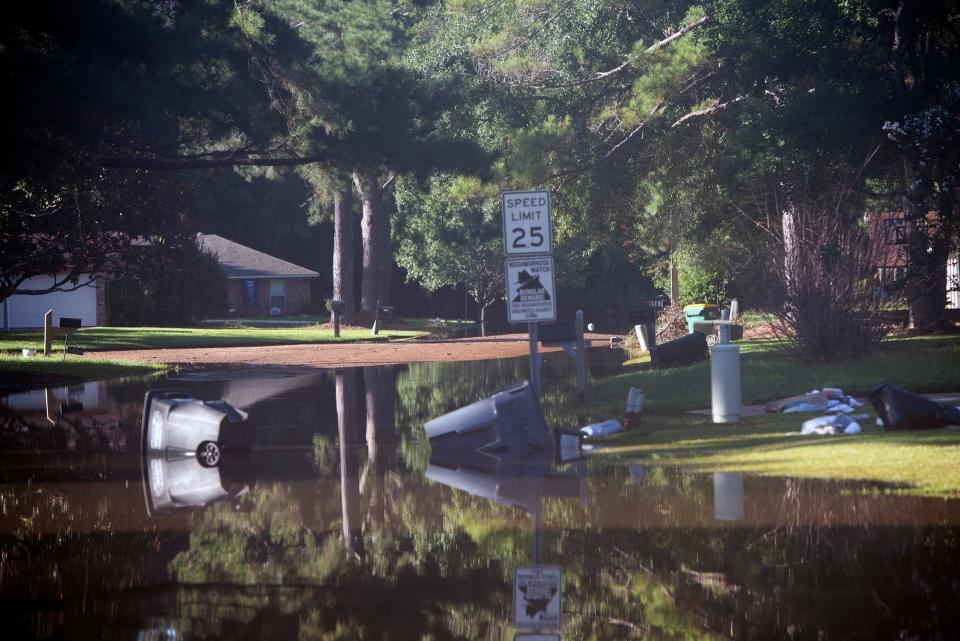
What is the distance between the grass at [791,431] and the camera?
39.1 ft

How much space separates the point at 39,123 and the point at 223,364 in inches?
510

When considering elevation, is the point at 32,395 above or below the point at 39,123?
below

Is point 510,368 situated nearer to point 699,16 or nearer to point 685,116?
point 685,116

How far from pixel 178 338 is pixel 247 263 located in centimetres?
2608

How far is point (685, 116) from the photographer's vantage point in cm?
3428

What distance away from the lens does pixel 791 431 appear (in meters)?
15.2

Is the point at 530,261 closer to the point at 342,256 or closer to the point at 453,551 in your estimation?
the point at 453,551

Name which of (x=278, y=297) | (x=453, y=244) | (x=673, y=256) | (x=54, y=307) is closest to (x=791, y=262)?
(x=673, y=256)

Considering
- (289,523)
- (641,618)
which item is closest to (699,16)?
(289,523)

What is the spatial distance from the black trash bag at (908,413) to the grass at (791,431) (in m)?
0.31

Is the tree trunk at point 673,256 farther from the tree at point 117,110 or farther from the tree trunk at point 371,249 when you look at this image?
the tree at point 117,110

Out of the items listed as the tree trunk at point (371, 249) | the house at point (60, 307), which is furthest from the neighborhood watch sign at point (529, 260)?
the tree trunk at point (371, 249)

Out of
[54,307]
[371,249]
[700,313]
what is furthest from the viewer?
[371,249]

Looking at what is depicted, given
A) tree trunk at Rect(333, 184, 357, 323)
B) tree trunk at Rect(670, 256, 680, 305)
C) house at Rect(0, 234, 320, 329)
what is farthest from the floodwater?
house at Rect(0, 234, 320, 329)
